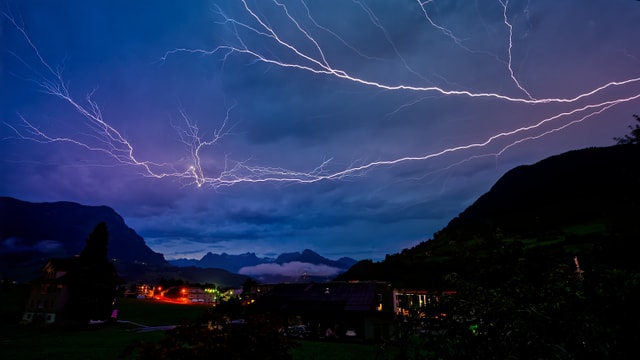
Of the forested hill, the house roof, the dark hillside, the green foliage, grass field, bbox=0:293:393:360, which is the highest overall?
the forested hill

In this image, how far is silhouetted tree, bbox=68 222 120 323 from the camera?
31.4 m

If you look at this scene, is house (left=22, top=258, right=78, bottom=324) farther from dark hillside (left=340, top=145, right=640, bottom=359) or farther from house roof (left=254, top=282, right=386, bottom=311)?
dark hillside (left=340, top=145, right=640, bottom=359)

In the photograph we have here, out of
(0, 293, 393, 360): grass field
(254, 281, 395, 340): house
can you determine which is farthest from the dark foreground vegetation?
(254, 281, 395, 340): house

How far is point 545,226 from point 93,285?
8381 centimetres

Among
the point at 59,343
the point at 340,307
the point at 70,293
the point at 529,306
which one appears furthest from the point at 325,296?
the point at 529,306

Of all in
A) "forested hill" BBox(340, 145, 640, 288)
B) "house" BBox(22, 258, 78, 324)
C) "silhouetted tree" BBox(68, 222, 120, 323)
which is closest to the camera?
"forested hill" BBox(340, 145, 640, 288)

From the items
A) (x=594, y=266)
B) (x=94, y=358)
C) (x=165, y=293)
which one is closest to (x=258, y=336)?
(x=594, y=266)

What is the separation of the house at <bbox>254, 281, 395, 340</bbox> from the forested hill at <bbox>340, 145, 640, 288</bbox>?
5.56 m

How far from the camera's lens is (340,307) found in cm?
2827

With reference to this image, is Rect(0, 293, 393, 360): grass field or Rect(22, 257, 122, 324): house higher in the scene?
Rect(22, 257, 122, 324): house

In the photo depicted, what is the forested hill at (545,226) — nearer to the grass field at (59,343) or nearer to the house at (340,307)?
the grass field at (59,343)

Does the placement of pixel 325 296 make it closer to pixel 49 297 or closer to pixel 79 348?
pixel 79 348

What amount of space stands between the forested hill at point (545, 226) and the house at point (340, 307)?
5558mm

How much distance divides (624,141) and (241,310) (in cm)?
2832
